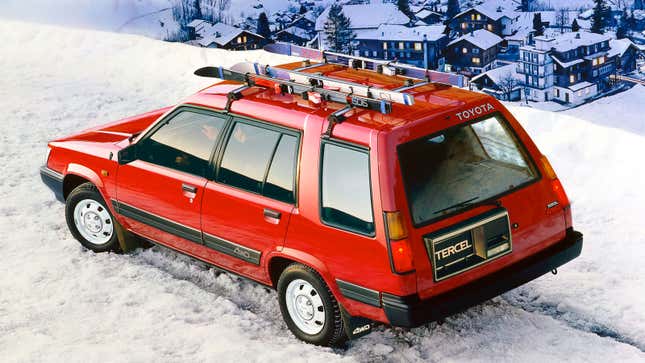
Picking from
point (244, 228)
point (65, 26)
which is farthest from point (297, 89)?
point (65, 26)

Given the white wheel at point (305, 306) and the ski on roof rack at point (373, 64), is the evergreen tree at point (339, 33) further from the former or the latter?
the white wheel at point (305, 306)

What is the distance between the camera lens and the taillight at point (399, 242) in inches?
178

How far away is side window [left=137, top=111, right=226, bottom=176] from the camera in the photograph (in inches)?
225

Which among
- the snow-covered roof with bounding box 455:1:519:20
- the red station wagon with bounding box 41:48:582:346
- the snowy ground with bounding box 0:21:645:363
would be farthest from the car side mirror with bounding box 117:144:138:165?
the snow-covered roof with bounding box 455:1:519:20

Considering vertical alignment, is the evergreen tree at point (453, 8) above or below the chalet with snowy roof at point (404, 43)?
above

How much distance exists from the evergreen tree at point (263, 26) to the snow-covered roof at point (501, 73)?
4.49m

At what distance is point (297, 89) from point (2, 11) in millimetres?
14037

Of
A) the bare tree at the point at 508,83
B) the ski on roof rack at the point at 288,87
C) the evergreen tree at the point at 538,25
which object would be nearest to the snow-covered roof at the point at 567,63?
the bare tree at the point at 508,83

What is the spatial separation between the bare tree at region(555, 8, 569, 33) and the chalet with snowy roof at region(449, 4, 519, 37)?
2.87 feet

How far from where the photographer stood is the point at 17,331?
554 cm

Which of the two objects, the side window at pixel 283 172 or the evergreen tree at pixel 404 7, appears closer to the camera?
the side window at pixel 283 172

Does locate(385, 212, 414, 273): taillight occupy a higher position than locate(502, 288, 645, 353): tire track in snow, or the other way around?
locate(385, 212, 414, 273): taillight

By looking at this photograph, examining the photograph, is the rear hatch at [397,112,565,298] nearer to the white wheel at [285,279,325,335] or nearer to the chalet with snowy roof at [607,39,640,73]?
the white wheel at [285,279,325,335]

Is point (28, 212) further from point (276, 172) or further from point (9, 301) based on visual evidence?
point (276, 172)
